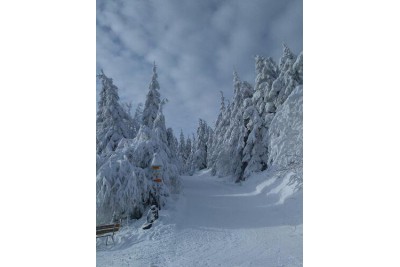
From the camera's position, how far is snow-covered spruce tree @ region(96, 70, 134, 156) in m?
6.21

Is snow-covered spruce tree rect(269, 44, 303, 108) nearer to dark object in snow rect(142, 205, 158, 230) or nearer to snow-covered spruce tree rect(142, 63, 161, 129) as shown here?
snow-covered spruce tree rect(142, 63, 161, 129)

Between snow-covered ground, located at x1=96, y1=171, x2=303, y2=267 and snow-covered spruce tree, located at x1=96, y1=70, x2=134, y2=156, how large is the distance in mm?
1959

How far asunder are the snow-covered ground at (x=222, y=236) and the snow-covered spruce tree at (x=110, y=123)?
1959 mm

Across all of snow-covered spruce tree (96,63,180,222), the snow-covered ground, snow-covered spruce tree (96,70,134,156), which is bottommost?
the snow-covered ground

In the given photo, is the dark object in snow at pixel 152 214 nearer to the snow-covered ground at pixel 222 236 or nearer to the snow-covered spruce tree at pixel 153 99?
the snow-covered ground at pixel 222 236

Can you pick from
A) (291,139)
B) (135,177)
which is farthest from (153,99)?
(291,139)

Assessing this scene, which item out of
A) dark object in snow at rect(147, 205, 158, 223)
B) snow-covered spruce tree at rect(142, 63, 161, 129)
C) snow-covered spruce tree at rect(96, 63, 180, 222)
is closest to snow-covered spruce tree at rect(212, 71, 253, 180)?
snow-covered spruce tree at rect(96, 63, 180, 222)

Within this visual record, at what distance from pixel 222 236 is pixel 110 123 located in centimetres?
526

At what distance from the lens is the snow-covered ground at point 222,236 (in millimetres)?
4074

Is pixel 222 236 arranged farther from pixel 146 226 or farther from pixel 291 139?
pixel 291 139

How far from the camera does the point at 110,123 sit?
835cm

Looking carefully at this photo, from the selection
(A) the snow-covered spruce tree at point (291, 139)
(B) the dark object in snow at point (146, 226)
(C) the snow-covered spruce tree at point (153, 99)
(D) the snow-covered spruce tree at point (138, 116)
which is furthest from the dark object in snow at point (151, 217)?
(A) the snow-covered spruce tree at point (291, 139)
